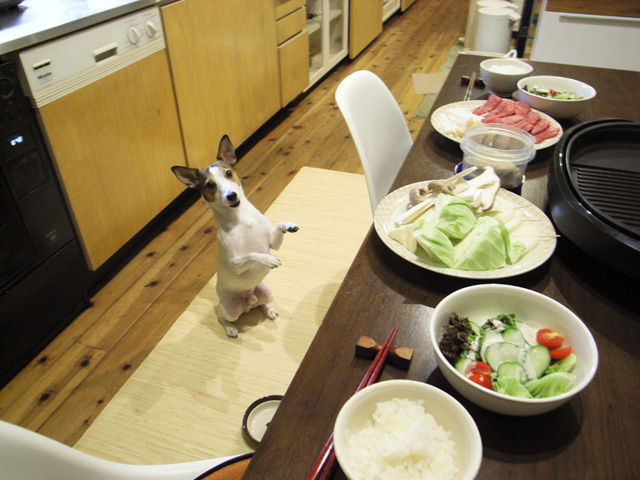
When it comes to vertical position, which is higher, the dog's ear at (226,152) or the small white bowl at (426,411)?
the small white bowl at (426,411)

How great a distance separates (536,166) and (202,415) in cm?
118

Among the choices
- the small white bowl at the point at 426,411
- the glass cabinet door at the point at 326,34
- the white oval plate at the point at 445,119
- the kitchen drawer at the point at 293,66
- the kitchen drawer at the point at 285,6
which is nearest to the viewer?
the small white bowl at the point at 426,411

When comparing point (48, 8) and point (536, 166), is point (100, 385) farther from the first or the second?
point (536, 166)

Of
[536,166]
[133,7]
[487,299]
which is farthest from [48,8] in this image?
[487,299]

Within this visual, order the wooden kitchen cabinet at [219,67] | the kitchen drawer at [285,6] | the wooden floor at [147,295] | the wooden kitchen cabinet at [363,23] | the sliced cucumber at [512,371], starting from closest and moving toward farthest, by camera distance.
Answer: the sliced cucumber at [512,371]
the wooden floor at [147,295]
the wooden kitchen cabinet at [219,67]
the kitchen drawer at [285,6]
the wooden kitchen cabinet at [363,23]

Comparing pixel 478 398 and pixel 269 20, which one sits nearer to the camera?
pixel 478 398

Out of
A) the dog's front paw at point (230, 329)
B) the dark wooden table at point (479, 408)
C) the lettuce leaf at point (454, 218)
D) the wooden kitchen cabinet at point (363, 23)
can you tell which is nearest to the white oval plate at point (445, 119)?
the dark wooden table at point (479, 408)

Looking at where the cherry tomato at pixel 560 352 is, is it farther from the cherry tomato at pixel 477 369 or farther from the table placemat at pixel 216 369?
the table placemat at pixel 216 369

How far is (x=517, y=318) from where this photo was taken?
2.38 feet

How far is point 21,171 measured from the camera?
1.50 meters

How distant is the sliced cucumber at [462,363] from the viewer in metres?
0.65

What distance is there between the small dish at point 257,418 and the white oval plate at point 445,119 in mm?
854

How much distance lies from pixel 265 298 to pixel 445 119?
871mm

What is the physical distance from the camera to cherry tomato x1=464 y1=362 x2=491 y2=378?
64 cm
